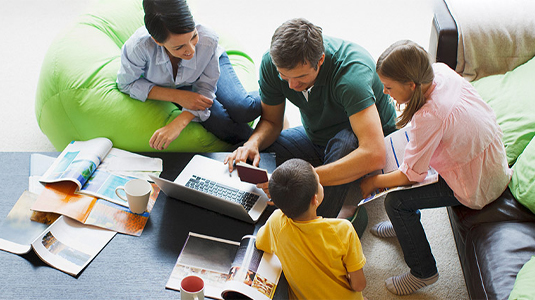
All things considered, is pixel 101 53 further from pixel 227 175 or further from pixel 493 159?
pixel 493 159

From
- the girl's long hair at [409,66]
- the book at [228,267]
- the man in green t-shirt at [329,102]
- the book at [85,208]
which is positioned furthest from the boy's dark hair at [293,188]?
the book at [85,208]

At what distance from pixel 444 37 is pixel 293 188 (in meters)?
→ 1.30

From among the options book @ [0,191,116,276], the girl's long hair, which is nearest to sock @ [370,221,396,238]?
the girl's long hair

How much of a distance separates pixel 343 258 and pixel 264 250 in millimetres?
255

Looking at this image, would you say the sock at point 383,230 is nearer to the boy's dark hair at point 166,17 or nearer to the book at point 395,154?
the book at point 395,154

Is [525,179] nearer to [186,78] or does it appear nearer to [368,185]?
[368,185]

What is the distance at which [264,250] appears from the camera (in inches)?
59.2

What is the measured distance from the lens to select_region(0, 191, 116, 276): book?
4.92 ft

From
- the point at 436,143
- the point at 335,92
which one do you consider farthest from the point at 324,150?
the point at 436,143

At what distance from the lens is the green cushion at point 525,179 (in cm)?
167

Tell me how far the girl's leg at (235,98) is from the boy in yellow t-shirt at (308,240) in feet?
2.36

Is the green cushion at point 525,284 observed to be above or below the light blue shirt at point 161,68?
below

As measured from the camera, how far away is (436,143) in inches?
61.6

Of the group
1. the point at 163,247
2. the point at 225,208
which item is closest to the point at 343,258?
the point at 225,208
